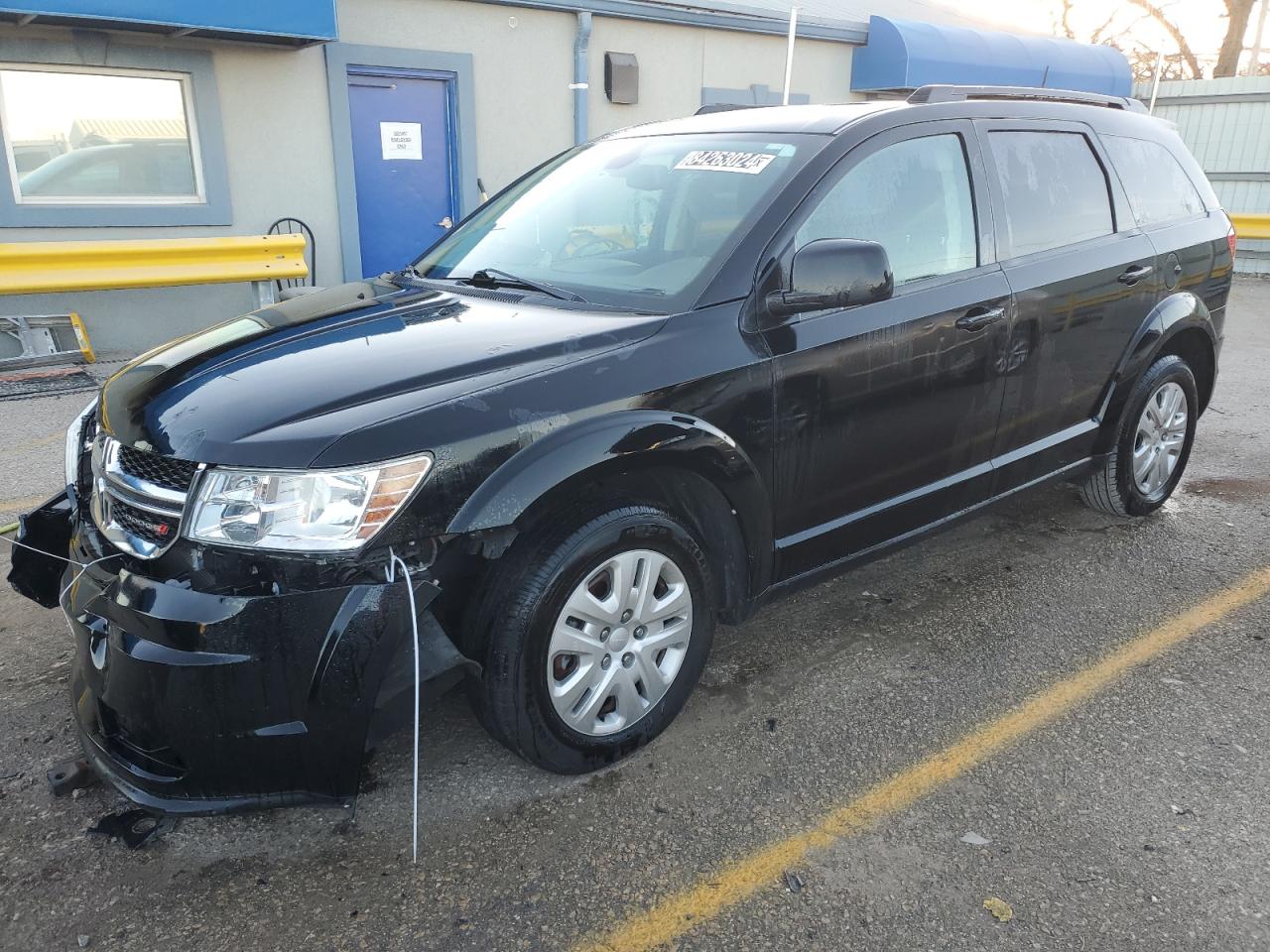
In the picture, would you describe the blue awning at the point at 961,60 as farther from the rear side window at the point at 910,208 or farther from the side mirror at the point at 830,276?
the side mirror at the point at 830,276

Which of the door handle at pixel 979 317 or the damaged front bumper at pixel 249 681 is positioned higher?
the door handle at pixel 979 317

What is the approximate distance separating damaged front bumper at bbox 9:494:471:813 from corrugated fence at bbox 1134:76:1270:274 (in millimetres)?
16530

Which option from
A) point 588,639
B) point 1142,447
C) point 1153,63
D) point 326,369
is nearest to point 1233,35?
point 1153,63

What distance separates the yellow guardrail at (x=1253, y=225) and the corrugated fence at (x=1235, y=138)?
80 centimetres

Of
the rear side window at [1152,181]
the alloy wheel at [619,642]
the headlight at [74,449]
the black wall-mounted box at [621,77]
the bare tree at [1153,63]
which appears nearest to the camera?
the alloy wheel at [619,642]

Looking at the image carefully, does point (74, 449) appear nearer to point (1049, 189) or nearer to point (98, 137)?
point (1049, 189)

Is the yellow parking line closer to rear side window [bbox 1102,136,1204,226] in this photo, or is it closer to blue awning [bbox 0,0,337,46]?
rear side window [bbox 1102,136,1204,226]

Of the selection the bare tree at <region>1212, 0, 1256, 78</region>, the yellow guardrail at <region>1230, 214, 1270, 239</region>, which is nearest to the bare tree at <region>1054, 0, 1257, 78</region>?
the bare tree at <region>1212, 0, 1256, 78</region>

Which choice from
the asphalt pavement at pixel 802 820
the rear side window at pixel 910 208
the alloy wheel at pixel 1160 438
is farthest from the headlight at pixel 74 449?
the alloy wheel at pixel 1160 438

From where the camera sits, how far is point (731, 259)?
2.84m

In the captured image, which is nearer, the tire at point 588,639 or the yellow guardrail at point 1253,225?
the tire at point 588,639

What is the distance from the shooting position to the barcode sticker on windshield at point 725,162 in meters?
3.12

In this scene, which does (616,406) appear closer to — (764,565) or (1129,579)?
(764,565)

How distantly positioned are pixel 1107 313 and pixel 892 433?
139 centimetres
